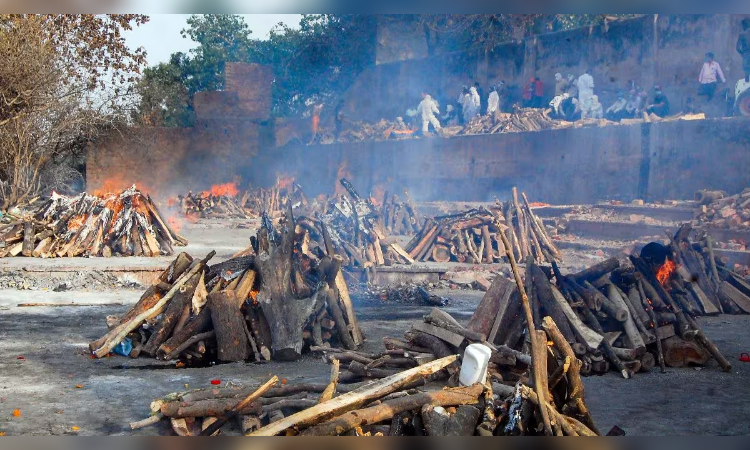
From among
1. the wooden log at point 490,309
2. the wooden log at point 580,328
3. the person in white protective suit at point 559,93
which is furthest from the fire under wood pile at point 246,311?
the person in white protective suit at point 559,93

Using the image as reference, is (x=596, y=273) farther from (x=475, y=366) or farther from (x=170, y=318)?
(x=170, y=318)

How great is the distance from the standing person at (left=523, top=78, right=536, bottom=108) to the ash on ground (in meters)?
19.8

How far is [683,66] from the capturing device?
25.2 m

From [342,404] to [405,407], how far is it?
462 mm

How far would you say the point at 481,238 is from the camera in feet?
55.6

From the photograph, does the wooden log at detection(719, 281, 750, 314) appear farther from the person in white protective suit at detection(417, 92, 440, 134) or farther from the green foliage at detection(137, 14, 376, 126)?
the green foliage at detection(137, 14, 376, 126)

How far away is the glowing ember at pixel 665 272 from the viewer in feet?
32.3

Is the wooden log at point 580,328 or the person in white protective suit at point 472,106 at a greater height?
the person in white protective suit at point 472,106

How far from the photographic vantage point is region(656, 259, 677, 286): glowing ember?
9859 mm

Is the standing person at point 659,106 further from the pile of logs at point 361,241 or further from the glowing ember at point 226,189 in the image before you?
the glowing ember at point 226,189

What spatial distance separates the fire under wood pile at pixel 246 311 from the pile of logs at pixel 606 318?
1.96 metres

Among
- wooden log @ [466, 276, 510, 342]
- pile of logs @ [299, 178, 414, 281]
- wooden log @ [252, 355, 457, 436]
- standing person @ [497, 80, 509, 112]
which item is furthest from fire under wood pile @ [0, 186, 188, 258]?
standing person @ [497, 80, 509, 112]

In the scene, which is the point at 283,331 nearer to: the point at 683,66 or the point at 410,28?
the point at 683,66

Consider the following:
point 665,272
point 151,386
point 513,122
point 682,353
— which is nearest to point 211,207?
point 513,122
